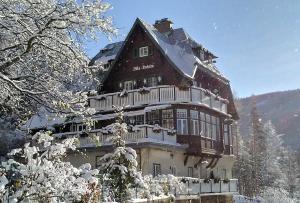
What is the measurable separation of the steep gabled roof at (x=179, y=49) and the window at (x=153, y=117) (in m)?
3.34

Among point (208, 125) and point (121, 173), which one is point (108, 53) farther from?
point (121, 173)

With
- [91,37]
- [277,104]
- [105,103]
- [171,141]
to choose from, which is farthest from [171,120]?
[277,104]

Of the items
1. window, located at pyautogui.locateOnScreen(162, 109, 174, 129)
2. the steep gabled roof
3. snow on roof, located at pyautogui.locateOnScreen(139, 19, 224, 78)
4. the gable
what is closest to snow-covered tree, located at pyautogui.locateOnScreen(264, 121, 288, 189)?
the steep gabled roof

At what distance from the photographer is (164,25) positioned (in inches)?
1543

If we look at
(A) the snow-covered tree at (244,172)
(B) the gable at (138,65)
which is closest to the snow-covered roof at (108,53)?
(B) the gable at (138,65)

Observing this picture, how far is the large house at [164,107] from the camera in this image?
95.7 ft

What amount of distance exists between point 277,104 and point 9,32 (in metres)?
184

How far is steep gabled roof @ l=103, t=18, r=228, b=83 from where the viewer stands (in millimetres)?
32381

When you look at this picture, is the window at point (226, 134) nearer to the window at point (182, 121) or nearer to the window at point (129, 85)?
the window at point (182, 121)

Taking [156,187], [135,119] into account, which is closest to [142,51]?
[135,119]

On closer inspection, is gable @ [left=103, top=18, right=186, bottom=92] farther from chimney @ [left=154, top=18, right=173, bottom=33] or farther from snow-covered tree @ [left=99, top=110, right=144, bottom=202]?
snow-covered tree @ [left=99, top=110, right=144, bottom=202]

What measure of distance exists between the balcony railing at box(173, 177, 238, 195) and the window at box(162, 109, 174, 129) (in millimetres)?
4221

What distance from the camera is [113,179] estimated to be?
15.8 meters

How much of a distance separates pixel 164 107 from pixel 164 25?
1151 cm
